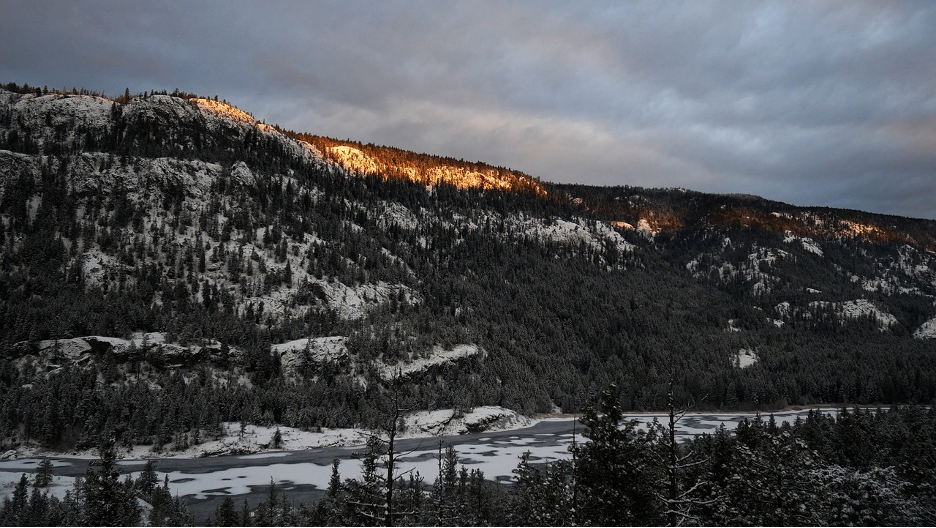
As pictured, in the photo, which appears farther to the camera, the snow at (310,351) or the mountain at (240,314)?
the snow at (310,351)

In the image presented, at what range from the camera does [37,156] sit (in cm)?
13125

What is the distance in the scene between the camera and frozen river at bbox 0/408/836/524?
5944cm

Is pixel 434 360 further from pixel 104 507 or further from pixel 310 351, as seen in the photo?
pixel 104 507

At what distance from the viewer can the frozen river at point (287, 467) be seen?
5944 centimetres

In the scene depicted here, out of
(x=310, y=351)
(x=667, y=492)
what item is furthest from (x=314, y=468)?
(x=667, y=492)

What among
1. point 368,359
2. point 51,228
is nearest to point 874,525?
point 368,359

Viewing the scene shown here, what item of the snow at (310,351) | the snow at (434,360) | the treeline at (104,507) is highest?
the snow at (310,351)

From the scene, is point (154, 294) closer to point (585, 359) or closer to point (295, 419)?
point (295, 419)

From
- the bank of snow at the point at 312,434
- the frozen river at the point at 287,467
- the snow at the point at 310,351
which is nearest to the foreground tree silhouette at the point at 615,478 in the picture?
the frozen river at the point at 287,467

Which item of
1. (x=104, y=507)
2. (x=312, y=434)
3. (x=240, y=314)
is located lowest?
(x=312, y=434)

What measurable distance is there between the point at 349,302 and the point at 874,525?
386 feet

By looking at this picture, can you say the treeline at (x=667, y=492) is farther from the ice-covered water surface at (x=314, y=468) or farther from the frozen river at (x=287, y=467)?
the ice-covered water surface at (x=314, y=468)

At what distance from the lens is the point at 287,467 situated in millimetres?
76250

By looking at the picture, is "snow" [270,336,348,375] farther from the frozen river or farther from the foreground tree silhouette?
the foreground tree silhouette
